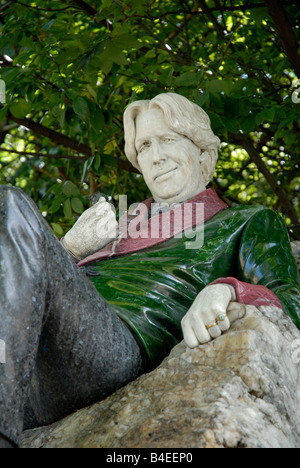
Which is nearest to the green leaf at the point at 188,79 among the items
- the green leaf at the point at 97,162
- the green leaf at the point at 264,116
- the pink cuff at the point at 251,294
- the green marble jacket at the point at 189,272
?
the green leaf at the point at 264,116

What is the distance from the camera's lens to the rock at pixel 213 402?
200 centimetres

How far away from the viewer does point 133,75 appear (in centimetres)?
457

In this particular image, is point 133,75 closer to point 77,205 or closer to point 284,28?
point 77,205

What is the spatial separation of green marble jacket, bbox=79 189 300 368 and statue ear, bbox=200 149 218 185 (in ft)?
1.22

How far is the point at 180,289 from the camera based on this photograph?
2818 millimetres

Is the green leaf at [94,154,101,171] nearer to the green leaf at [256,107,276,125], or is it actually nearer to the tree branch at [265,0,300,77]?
the green leaf at [256,107,276,125]

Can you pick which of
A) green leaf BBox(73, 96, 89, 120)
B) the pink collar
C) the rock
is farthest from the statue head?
the rock

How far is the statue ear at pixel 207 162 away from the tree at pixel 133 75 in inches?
16.4

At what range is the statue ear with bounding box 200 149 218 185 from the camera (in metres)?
3.46

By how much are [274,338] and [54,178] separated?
148 inches

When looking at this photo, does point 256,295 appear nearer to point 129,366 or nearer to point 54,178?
point 129,366

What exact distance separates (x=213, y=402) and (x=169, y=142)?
1.49 metres

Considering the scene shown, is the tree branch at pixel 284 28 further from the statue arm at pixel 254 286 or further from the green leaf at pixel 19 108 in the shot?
the green leaf at pixel 19 108
